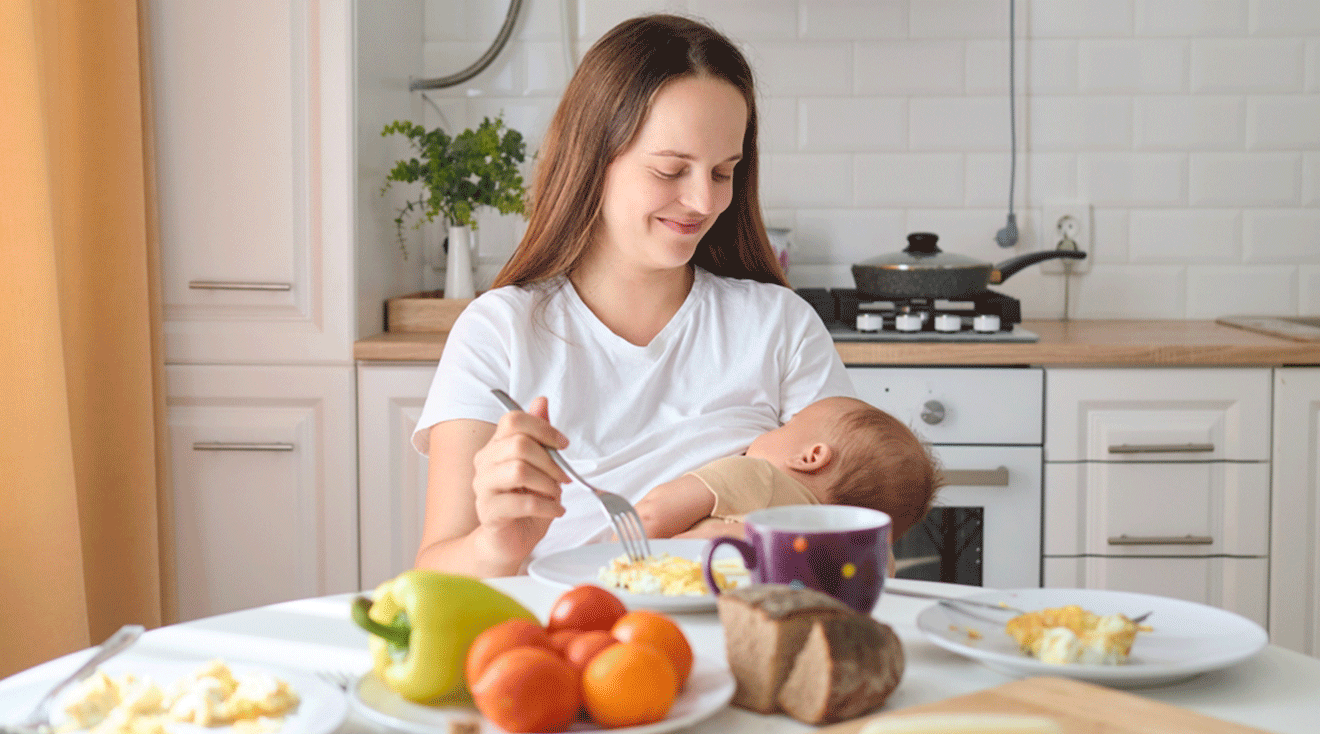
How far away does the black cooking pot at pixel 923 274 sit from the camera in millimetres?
2369

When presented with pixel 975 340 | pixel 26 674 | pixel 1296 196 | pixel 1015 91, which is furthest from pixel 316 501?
pixel 1296 196

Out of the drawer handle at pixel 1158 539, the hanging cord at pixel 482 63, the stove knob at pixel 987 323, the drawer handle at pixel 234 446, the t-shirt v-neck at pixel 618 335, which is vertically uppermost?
the hanging cord at pixel 482 63

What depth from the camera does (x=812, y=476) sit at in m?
1.44

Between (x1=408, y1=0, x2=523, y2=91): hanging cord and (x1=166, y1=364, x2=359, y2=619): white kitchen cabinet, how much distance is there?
83 cm

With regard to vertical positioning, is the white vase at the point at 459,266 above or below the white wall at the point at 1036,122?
below

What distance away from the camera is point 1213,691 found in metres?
0.76

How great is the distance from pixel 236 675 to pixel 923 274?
1.85 meters

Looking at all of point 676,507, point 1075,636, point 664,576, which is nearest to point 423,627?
point 664,576

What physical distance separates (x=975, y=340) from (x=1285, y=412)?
57 cm

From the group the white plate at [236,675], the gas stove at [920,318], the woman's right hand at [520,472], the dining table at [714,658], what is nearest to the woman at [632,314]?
the woman's right hand at [520,472]

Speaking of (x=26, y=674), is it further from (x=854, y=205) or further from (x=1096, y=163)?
(x=1096, y=163)

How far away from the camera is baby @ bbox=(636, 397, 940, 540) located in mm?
1315

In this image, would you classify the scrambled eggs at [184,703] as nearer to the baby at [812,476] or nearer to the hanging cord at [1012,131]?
the baby at [812,476]

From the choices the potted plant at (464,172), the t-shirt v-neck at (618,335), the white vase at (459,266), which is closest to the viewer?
the t-shirt v-neck at (618,335)
